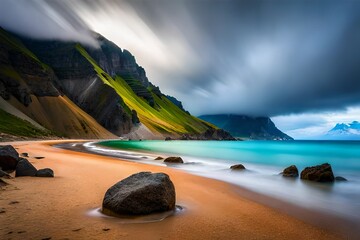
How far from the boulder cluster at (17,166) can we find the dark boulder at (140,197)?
786cm

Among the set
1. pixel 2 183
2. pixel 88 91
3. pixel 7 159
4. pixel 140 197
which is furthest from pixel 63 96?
pixel 140 197

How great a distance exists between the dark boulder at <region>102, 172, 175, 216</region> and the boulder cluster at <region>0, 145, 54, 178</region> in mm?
7862

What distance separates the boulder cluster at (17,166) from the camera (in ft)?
46.0

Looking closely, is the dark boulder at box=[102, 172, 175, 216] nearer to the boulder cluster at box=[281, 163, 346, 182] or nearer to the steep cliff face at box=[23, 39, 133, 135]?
the boulder cluster at box=[281, 163, 346, 182]

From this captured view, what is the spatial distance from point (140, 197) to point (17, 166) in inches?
394

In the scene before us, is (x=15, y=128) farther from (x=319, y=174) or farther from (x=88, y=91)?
(x=88, y=91)

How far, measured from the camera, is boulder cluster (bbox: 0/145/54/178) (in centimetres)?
1402

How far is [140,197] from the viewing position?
862 cm

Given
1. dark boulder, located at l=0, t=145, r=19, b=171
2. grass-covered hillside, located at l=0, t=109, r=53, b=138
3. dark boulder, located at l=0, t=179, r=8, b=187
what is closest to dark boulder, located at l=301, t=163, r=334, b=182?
dark boulder, located at l=0, t=179, r=8, b=187

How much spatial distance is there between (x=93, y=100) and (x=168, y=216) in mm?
182593

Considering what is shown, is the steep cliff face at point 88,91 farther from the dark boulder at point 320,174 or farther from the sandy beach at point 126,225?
the sandy beach at point 126,225

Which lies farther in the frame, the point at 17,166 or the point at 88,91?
the point at 88,91

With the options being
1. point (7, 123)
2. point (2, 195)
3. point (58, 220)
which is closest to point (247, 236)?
point (58, 220)

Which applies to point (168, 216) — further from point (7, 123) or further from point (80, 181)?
point (7, 123)
